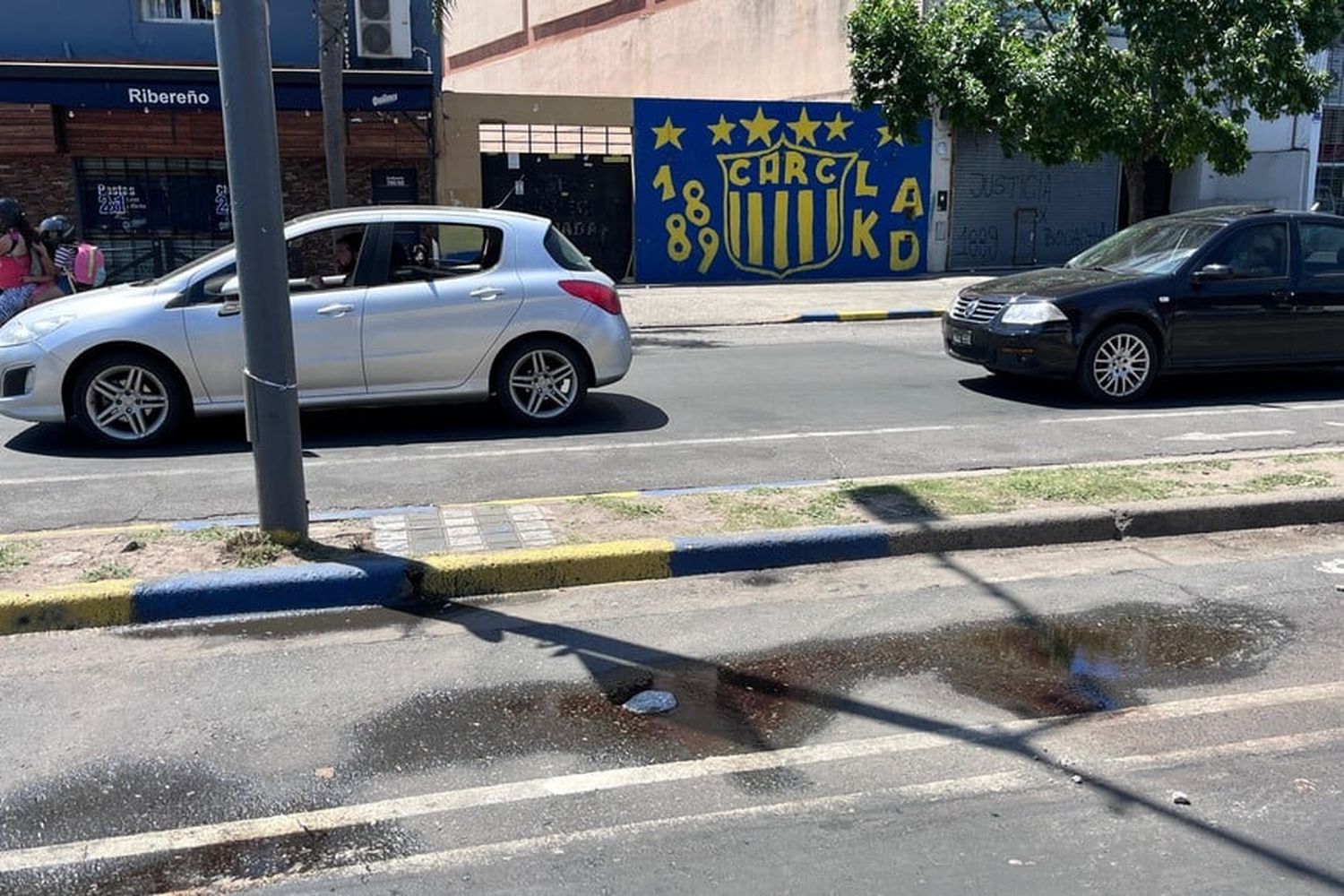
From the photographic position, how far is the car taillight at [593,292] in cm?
888

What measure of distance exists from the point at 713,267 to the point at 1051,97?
721 centimetres

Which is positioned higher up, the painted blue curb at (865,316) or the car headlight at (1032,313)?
the car headlight at (1032,313)

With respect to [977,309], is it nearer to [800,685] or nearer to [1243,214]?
[1243,214]

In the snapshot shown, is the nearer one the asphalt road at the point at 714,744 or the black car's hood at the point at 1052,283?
the asphalt road at the point at 714,744

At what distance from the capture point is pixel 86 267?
11.1m

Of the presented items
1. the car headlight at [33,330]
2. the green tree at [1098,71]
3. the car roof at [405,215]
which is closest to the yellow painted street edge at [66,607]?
the car headlight at [33,330]

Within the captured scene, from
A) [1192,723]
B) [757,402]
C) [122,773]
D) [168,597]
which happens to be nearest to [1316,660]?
[1192,723]

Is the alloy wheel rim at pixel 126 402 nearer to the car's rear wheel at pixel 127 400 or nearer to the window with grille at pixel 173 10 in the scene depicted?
the car's rear wheel at pixel 127 400

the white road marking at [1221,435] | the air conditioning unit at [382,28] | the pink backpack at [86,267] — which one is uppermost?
the air conditioning unit at [382,28]

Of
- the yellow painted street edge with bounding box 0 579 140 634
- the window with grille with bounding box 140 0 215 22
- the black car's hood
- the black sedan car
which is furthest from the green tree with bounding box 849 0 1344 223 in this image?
the yellow painted street edge with bounding box 0 579 140 634

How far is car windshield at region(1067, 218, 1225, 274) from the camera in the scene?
33.5 feet

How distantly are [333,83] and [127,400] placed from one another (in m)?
7.62

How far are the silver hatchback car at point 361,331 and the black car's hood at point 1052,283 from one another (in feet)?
11.3

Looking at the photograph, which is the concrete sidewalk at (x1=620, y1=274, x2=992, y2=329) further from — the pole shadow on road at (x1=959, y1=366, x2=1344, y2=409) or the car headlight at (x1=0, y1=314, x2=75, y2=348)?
the car headlight at (x1=0, y1=314, x2=75, y2=348)
